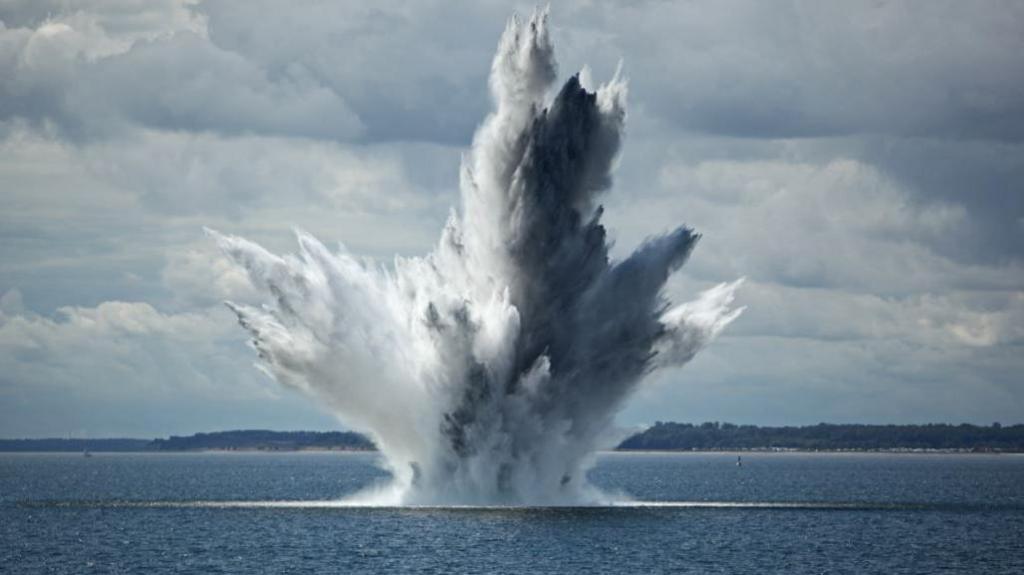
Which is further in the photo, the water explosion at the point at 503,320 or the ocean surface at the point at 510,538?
the water explosion at the point at 503,320

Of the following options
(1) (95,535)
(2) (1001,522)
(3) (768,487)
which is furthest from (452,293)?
(3) (768,487)

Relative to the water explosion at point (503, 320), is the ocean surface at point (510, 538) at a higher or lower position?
lower

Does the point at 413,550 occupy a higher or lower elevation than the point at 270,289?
lower

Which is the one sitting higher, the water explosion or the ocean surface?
the water explosion

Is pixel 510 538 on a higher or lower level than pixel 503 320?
lower

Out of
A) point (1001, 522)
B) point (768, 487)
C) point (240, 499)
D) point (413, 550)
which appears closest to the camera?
point (413, 550)

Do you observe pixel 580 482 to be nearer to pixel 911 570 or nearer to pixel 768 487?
pixel 911 570

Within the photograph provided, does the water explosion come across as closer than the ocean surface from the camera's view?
No

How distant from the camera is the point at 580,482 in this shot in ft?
343

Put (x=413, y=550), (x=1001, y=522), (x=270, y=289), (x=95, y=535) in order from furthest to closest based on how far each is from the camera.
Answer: (x=1001, y=522), (x=270, y=289), (x=95, y=535), (x=413, y=550)

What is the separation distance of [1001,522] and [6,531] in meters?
68.1

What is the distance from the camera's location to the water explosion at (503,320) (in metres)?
98.6

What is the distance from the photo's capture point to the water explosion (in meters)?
98.6

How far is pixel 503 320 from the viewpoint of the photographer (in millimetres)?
97312
